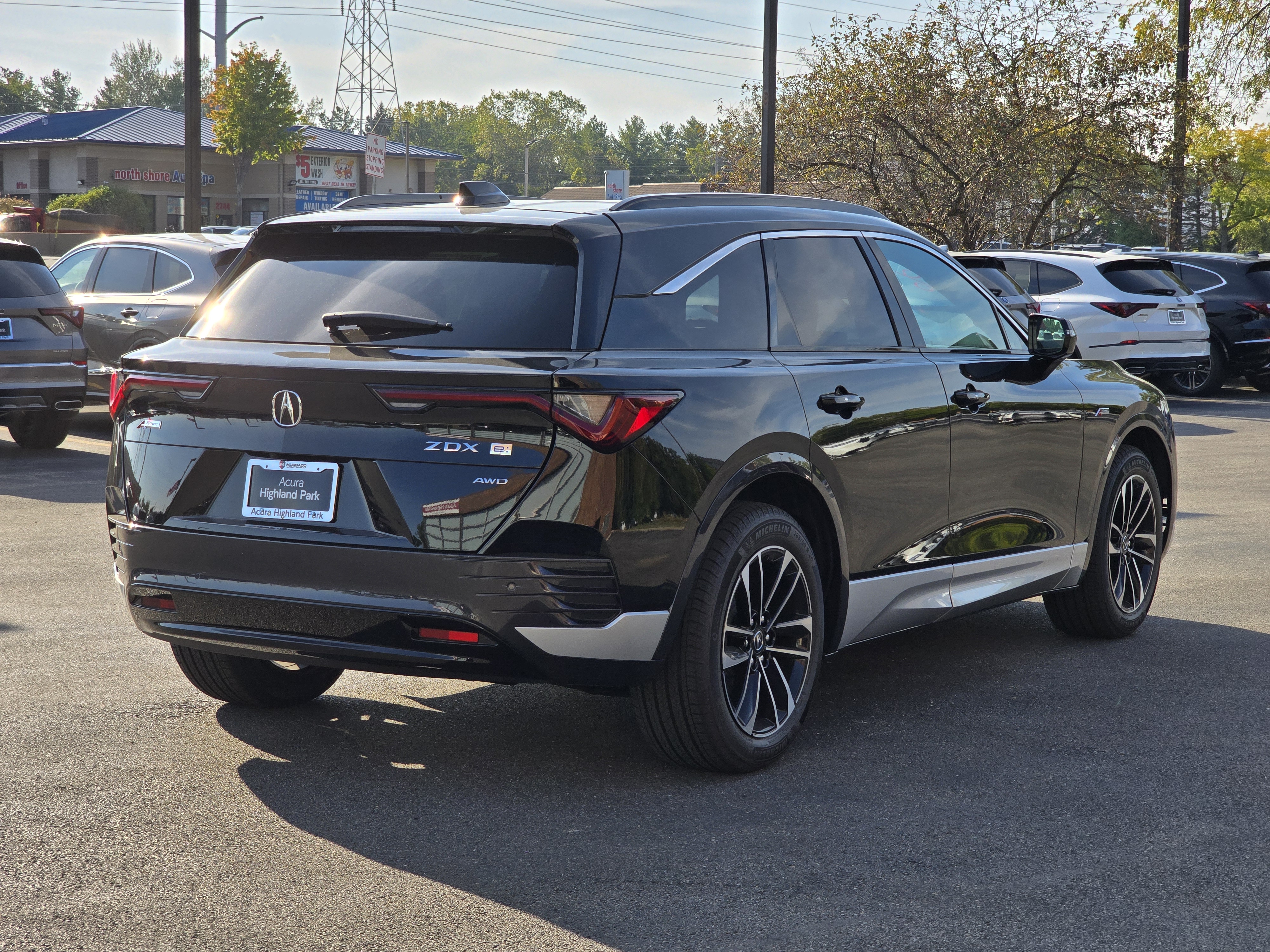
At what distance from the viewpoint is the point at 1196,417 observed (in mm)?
17672

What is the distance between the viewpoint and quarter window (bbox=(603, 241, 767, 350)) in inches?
170

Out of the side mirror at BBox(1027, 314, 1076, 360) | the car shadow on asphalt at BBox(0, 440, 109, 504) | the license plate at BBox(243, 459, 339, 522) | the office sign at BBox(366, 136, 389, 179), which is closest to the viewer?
the license plate at BBox(243, 459, 339, 522)

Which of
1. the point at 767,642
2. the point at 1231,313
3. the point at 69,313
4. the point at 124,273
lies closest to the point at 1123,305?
the point at 1231,313

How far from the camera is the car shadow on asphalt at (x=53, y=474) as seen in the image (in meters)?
10.5

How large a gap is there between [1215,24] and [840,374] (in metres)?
31.2

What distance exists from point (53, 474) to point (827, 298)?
27.3ft

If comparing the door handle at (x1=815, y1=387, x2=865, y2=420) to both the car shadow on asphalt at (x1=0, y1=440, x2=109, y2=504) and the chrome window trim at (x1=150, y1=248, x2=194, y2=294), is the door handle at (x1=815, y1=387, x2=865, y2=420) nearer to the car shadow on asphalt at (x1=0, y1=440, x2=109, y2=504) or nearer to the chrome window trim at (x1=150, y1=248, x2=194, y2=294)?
the car shadow on asphalt at (x1=0, y1=440, x2=109, y2=504)

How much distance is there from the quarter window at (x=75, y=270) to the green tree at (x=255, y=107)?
49.4m

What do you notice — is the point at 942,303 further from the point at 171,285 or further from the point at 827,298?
the point at 171,285

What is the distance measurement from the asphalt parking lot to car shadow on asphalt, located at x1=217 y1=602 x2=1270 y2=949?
0.01 m

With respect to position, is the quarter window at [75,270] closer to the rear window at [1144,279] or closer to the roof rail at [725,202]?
the roof rail at [725,202]

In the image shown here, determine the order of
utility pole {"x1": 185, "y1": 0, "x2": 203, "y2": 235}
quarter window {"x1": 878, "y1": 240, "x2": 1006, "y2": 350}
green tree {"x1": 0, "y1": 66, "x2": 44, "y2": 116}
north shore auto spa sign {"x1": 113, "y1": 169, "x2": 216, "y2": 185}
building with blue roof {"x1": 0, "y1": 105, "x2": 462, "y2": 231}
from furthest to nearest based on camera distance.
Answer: green tree {"x1": 0, "y1": 66, "x2": 44, "y2": 116} → north shore auto spa sign {"x1": 113, "y1": 169, "x2": 216, "y2": 185} → building with blue roof {"x1": 0, "y1": 105, "x2": 462, "y2": 231} → utility pole {"x1": 185, "y1": 0, "x2": 203, "y2": 235} → quarter window {"x1": 878, "y1": 240, "x2": 1006, "y2": 350}

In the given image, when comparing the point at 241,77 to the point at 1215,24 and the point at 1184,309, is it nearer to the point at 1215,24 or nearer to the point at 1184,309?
the point at 1215,24

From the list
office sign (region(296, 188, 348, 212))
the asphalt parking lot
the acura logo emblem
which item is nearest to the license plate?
the acura logo emblem
